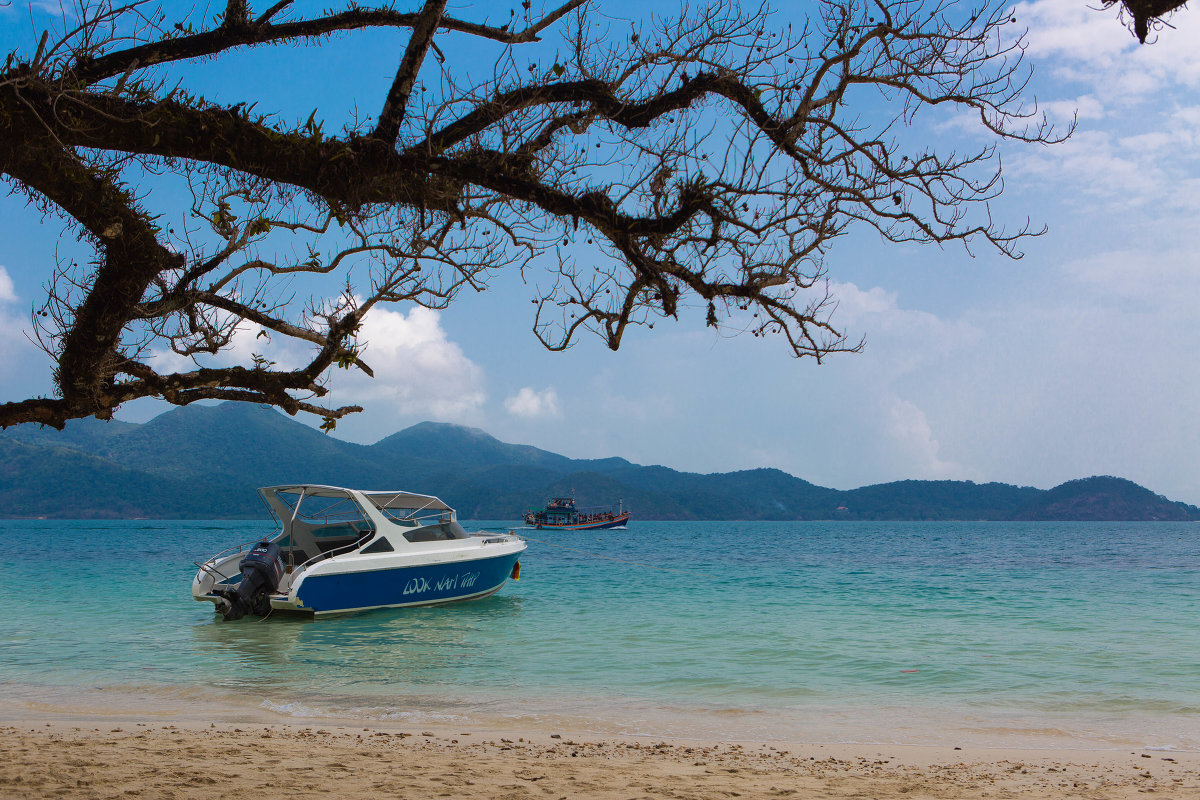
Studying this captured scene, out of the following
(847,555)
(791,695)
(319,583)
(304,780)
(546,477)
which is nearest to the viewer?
(304,780)

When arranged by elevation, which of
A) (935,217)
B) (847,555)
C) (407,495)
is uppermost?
(935,217)

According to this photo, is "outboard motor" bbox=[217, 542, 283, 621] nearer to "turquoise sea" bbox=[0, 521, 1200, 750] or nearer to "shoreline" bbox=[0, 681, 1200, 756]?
"turquoise sea" bbox=[0, 521, 1200, 750]

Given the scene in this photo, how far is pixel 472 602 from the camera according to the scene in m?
18.1

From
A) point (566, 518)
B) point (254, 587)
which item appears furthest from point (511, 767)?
point (566, 518)

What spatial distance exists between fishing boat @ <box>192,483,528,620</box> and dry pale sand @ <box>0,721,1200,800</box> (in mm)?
7141

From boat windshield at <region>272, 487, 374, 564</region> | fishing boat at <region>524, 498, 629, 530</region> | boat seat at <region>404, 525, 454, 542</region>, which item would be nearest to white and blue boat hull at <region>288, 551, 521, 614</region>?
boat seat at <region>404, 525, 454, 542</region>

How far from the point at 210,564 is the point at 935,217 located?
50.7 ft

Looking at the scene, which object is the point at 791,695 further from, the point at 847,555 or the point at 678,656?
the point at 847,555

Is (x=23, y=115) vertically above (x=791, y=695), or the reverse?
(x=23, y=115)

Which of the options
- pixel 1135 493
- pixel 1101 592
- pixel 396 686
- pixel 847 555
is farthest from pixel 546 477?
pixel 396 686

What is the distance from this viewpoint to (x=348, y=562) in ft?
48.8

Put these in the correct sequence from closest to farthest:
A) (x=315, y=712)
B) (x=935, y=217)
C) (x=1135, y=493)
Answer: (x=935, y=217) < (x=315, y=712) < (x=1135, y=493)

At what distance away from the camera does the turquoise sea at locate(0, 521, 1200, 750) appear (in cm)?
828

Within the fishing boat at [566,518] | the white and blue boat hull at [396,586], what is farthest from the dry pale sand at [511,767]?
the fishing boat at [566,518]
